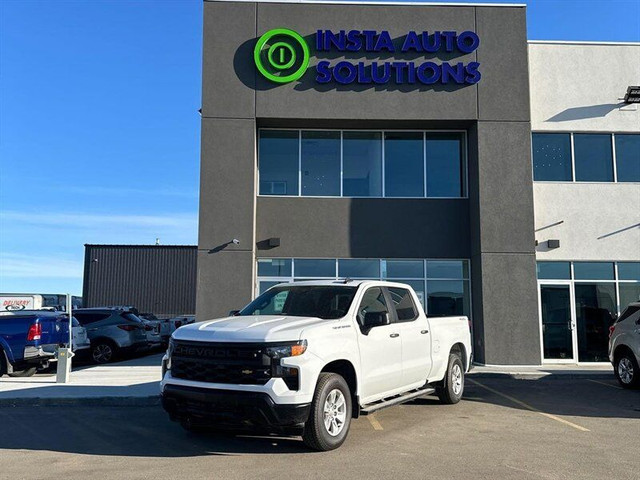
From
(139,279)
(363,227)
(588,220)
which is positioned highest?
(588,220)

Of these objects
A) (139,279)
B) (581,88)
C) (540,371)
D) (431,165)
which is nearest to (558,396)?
(540,371)

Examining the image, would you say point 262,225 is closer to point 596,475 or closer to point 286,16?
point 286,16

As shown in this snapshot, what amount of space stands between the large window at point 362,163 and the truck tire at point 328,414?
10246mm

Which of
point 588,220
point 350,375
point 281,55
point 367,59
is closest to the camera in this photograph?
point 350,375

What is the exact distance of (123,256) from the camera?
33625 mm

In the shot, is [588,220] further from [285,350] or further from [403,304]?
[285,350]

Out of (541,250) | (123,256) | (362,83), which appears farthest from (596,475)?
(123,256)

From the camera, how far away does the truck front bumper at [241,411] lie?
19.3 ft

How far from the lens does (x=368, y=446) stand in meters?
6.68

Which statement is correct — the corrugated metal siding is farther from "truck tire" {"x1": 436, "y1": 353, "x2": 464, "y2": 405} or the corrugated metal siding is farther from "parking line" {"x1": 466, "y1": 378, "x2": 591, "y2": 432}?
"truck tire" {"x1": 436, "y1": 353, "x2": 464, "y2": 405}

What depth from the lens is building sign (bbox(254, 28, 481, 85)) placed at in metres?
15.8

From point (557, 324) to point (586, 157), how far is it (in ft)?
15.7

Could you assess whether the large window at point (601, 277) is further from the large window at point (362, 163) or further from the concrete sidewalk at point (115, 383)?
the large window at point (362, 163)

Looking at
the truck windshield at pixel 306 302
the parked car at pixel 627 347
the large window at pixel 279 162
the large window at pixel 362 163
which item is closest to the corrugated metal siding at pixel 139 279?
the large window at pixel 279 162
